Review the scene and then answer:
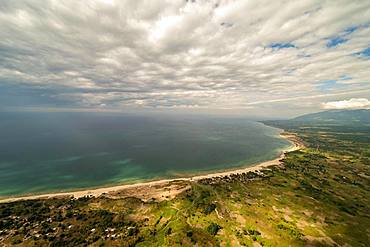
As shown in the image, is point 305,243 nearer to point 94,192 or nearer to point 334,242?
point 334,242

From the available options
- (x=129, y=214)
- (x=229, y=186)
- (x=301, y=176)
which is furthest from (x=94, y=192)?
(x=301, y=176)

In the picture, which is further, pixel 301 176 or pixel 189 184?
pixel 301 176

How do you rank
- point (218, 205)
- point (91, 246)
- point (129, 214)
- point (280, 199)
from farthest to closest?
point (280, 199) < point (218, 205) < point (129, 214) < point (91, 246)

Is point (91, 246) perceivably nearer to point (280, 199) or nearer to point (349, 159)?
point (280, 199)

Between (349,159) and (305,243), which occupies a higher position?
(305,243)

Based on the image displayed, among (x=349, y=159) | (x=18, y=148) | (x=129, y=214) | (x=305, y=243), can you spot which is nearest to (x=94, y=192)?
(x=129, y=214)

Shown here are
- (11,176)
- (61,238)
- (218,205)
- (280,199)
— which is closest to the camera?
(61,238)
